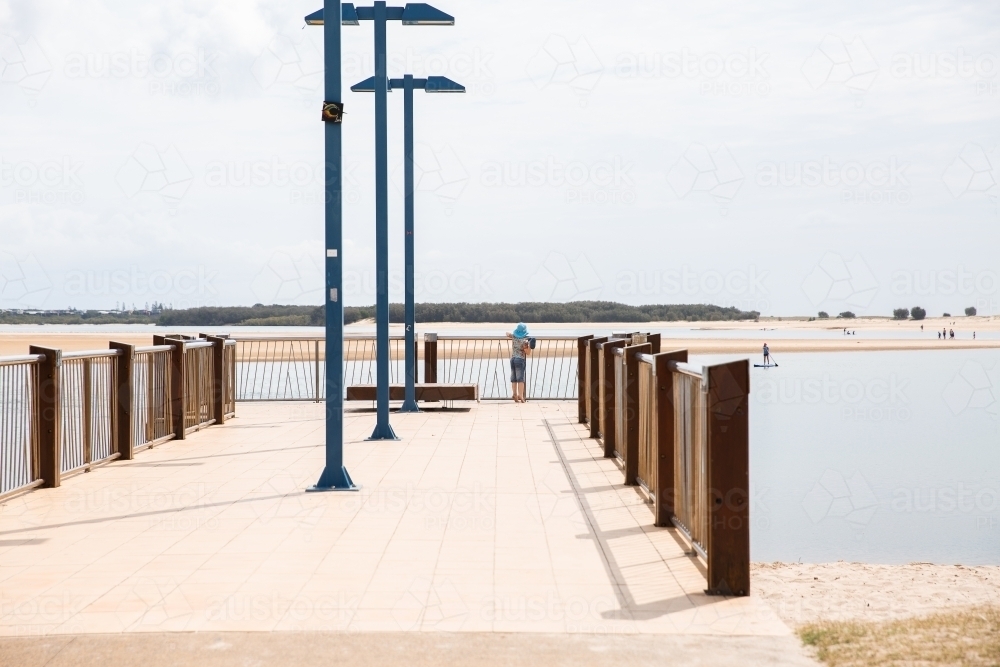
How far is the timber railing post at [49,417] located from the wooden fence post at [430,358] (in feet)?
30.9

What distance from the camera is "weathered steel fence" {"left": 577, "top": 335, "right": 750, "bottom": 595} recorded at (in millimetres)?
5691

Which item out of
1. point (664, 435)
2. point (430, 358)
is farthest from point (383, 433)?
point (664, 435)

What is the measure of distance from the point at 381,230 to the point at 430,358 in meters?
5.41

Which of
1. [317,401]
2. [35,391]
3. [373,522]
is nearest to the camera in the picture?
[373,522]

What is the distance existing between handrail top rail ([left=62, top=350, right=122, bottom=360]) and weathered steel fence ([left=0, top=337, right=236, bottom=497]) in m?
0.01

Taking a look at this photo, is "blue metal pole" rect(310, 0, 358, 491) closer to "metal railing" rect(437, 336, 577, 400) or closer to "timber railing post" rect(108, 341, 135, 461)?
"timber railing post" rect(108, 341, 135, 461)

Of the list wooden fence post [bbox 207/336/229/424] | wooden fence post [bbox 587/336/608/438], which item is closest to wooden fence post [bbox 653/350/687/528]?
wooden fence post [bbox 587/336/608/438]

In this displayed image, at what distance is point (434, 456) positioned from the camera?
37.2 ft

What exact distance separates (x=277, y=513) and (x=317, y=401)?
1080cm

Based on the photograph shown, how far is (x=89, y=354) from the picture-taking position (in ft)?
33.1

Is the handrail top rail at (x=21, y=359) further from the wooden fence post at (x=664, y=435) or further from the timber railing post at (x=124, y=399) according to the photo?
the wooden fence post at (x=664, y=435)

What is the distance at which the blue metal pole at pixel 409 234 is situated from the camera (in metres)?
15.6

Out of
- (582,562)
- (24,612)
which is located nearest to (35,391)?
(24,612)

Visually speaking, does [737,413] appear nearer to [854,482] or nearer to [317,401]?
[854,482]
